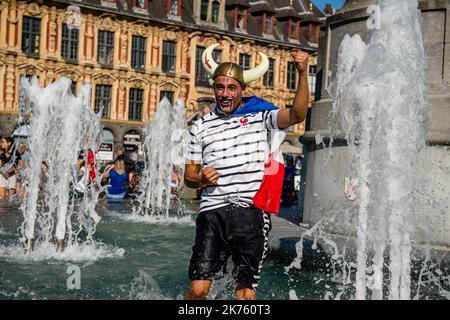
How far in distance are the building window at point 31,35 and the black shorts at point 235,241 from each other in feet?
101

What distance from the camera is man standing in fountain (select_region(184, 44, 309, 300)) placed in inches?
143

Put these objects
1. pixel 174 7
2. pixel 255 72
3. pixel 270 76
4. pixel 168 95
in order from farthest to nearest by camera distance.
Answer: pixel 270 76
pixel 168 95
pixel 174 7
pixel 255 72

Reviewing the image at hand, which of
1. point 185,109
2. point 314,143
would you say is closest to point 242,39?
point 185,109

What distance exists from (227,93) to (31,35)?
30.9 meters

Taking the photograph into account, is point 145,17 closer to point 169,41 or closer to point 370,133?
point 169,41

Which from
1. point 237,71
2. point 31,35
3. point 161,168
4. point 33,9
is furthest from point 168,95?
point 237,71

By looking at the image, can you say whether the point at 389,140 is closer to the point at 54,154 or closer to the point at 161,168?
the point at 54,154

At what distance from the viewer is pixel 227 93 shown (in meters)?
3.73

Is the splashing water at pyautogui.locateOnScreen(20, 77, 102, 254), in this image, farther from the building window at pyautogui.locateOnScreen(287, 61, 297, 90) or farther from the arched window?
the building window at pyautogui.locateOnScreen(287, 61, 297, 90)

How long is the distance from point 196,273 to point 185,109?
3311 cm

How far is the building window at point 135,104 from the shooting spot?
35.6m

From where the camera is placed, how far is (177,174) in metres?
16.5

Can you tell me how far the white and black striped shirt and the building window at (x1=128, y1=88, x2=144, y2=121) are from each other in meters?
32.3

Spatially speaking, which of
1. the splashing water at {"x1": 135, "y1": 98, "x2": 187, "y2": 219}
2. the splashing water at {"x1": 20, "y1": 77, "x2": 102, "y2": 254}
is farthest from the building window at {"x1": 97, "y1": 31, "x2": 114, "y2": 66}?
the splashing water at {"x1": 20, "y1": 77, "x2": 102, "y2": 254}
